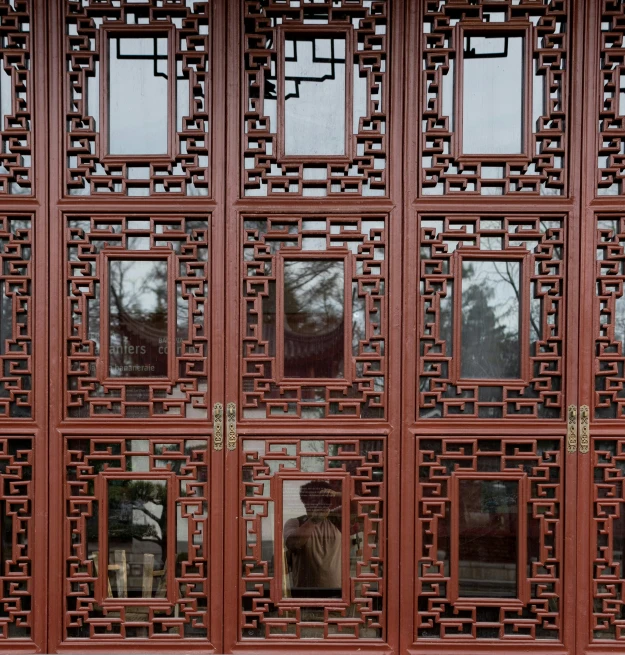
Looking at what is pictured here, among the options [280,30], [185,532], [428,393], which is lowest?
[185,532]

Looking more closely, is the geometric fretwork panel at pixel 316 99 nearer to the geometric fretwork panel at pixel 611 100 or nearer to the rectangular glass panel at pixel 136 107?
the rectangular glass panel at pixel 136 107

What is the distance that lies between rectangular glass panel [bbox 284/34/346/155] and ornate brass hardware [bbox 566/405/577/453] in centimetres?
156

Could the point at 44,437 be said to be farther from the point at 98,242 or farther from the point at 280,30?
the point at 280,30

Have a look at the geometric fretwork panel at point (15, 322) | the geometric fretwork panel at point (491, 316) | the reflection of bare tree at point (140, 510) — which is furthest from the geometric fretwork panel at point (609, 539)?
the geometric fretwork panel at point (15, 322)

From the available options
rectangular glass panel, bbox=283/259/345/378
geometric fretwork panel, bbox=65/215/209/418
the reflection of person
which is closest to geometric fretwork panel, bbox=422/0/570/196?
rectangular glass panel, bbox=283/259/345/378

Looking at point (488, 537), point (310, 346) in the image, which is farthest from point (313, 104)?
point (488, 537)

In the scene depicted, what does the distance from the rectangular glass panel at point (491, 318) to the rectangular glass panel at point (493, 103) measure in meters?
0.55

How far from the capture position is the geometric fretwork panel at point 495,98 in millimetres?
2598

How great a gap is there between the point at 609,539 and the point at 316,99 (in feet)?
7.84

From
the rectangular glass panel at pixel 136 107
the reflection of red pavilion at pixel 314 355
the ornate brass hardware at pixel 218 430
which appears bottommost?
the ornate brass hardware at pixel 218 430

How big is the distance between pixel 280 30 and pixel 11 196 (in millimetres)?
1436

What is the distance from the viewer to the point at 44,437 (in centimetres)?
259

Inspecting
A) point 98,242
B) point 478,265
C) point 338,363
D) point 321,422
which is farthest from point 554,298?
point 98,242

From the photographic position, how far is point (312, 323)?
2.60 metres
